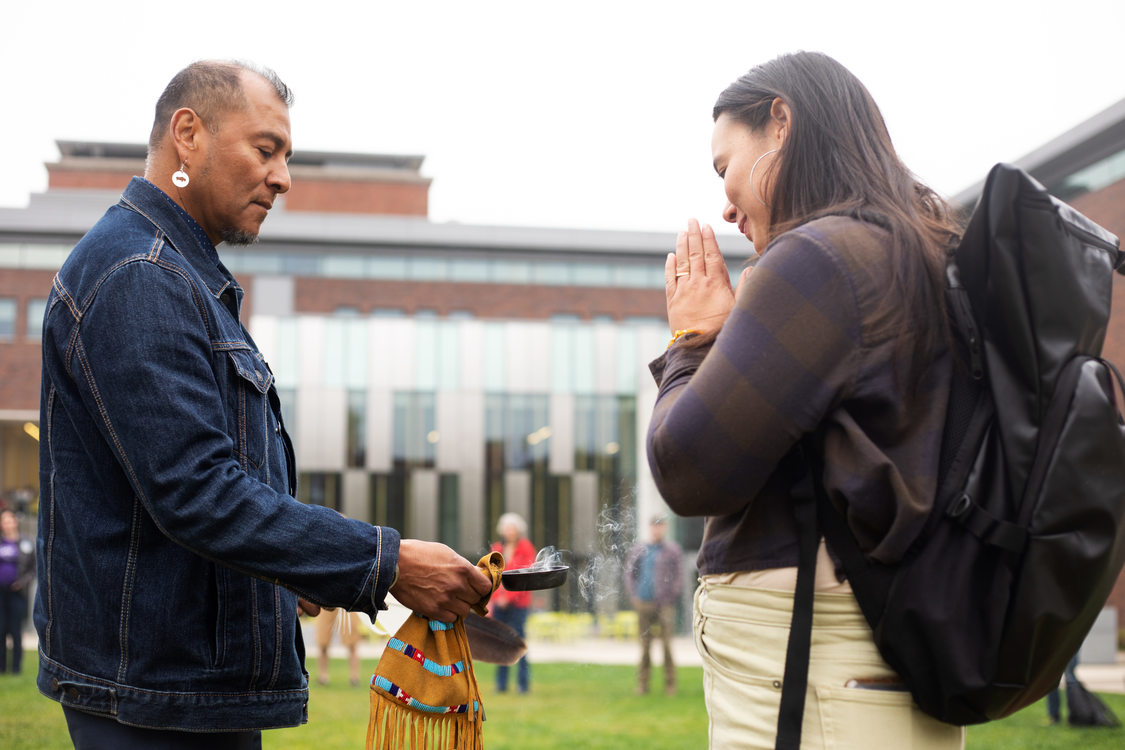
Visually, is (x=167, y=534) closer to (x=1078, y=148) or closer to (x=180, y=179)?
(x=180, y=179)

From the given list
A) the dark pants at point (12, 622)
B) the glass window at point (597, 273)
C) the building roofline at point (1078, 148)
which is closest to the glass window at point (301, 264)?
the glass window at point (597, 273)

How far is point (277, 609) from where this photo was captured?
→ 2.10m

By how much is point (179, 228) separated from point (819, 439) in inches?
55.8

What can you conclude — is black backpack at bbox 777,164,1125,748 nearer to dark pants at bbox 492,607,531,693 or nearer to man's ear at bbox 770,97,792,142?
man's ear at bbox 770,97,792,142

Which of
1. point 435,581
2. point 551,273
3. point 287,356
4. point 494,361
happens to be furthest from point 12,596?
point 551,273

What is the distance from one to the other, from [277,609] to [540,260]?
143 feet

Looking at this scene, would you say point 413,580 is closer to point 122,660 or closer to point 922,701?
point 122,660

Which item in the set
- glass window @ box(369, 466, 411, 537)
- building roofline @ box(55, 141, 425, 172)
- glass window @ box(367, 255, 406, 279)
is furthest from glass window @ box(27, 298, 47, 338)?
glass window @ box(369, 466, 411, 537)

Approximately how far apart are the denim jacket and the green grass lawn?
637 cm

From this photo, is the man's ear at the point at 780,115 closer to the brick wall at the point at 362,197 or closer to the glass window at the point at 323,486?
the glass window at the point at 323,486

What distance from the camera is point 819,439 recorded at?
1.71 m

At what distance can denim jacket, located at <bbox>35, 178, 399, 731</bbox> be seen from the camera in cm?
189

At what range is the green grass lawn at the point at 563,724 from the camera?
8.27m

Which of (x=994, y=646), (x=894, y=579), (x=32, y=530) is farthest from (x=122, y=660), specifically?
(x=32, y=530)
